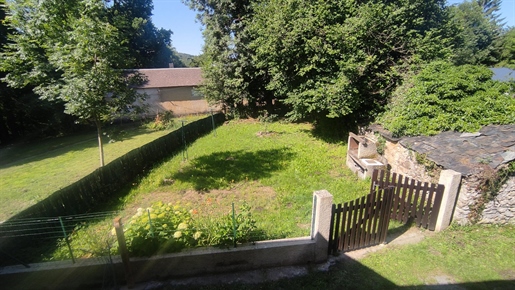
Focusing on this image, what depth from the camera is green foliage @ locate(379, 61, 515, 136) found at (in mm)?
7023

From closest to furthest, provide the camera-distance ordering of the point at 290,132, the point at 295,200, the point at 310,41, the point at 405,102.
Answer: the point at 295,200 → the point at 405,102 → the point at 310,41 → the point at 290,132

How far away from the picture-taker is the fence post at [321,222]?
4281 millimetres

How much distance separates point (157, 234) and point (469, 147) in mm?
7454

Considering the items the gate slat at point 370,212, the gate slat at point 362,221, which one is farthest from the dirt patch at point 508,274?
the gate slat at point 362,221

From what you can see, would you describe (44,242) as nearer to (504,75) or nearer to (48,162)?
(48,162)

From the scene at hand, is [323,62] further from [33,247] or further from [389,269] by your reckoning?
[33,247]

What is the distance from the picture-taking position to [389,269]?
4.43 m

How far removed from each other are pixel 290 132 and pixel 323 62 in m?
5.53

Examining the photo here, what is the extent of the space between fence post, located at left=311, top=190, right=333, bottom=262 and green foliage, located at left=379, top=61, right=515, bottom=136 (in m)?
5.01

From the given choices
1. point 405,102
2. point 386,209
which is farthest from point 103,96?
point 405,102

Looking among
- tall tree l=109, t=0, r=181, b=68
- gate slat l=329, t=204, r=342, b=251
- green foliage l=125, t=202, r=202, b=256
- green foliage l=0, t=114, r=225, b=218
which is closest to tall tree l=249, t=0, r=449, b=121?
gate slat l=329, t=204, r=342, b=251

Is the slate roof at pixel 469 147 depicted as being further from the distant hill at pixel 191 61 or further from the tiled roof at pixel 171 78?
the distant hill at pixel 191 61

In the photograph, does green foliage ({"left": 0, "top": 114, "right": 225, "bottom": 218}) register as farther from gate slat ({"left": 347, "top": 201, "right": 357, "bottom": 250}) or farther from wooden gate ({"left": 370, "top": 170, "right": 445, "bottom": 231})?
wooden gate ({"left": 370, "top": 170, "right": 445, "bottom": 231})

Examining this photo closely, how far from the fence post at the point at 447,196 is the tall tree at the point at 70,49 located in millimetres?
9097
